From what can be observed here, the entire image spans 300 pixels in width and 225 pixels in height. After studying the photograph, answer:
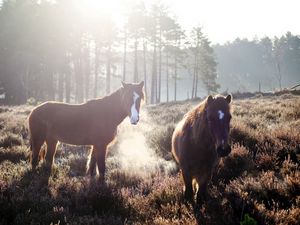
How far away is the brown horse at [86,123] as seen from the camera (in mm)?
8992

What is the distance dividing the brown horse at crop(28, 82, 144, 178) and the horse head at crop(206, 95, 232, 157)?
3.11m

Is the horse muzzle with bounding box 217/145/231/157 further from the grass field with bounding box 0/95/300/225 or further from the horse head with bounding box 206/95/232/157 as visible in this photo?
the grass field with bounding box 0/95/300/225

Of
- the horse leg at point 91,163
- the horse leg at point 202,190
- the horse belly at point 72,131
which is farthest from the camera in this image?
the horse leg at point 91,163

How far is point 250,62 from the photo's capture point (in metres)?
140

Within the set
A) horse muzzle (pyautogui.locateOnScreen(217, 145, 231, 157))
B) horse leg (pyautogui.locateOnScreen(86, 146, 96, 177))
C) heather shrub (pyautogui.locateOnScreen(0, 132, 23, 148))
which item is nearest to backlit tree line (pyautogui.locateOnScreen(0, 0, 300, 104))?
heather shrub (pyautogui.locateOnScreen(0, 132, 23, 148))

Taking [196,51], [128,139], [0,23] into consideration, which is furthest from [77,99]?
[128,139]

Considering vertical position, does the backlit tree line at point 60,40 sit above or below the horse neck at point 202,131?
above

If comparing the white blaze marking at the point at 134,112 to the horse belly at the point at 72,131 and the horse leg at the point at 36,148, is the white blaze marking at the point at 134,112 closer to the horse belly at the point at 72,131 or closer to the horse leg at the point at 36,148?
the horse belly at the point at 72,131

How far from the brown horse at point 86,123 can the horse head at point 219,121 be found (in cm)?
311

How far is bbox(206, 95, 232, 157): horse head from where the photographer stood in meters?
5.22

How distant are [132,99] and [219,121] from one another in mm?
3210

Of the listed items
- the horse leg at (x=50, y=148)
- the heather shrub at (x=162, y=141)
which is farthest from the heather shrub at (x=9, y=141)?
the heather shrub at (x=162, y=141)

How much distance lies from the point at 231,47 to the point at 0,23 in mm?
→ 113841

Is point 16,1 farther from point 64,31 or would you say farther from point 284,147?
point 284,147
